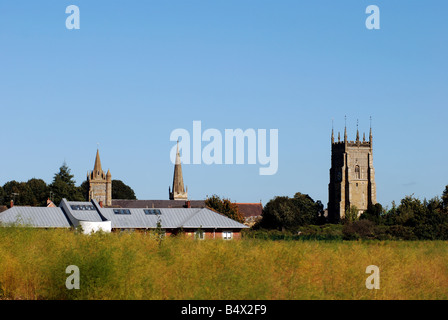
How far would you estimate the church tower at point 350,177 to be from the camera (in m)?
150

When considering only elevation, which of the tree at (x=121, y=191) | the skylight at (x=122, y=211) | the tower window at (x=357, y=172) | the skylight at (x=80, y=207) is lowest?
the skylight at (x=122, y=211)

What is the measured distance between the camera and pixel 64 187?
386 feet

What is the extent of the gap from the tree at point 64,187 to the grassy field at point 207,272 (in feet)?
305

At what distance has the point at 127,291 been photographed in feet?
55.6

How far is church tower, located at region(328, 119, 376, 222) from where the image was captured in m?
150

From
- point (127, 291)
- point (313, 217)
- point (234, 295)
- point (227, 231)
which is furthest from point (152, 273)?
point (313, 217)

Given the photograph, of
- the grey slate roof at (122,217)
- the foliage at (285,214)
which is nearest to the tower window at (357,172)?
the foliage at (285,214)

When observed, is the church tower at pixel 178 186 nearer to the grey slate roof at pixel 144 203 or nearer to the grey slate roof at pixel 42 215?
the grey slate roof at pixel 144 203

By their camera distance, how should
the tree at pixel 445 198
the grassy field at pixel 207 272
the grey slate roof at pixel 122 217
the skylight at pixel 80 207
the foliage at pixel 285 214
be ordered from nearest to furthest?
the grassy field at pixel 207 272 → the grey slate roof at pixel 122 217 → the skylight at pixel 80 207 → the tree at pixel 445 198 → the foliage at pixel 285 214

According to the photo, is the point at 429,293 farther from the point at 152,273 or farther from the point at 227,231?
the point at 227,231

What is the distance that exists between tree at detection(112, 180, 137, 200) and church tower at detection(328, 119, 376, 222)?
4797 cm

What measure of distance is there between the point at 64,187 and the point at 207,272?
102722 mm

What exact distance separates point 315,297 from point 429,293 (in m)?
4.54

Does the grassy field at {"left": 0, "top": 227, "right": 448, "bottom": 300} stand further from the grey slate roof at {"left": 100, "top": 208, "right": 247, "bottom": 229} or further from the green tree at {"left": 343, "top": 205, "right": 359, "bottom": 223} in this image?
the green tree at {"left": 343, "top": 205, "right": 359, "bottom": 223}
